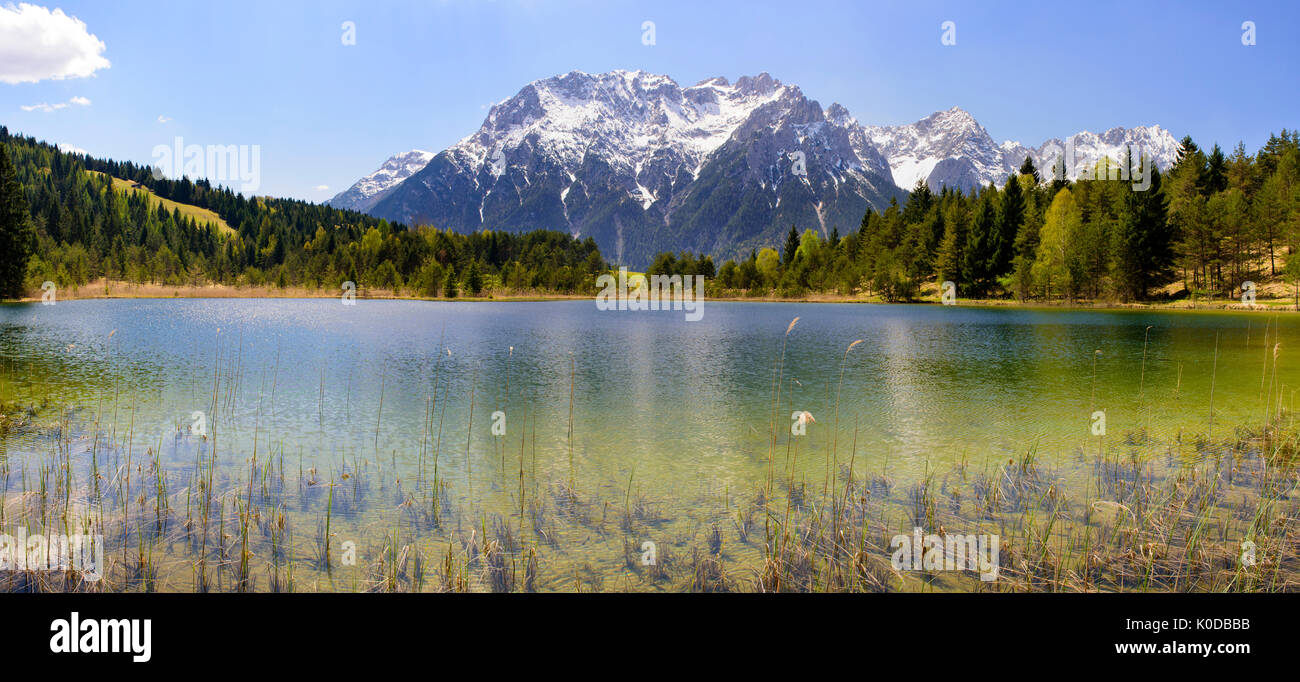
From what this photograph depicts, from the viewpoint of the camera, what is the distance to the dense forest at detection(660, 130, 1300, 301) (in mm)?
82562

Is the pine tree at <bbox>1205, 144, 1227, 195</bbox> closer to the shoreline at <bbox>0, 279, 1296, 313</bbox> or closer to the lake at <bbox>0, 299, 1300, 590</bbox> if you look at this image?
the shoreline at <bbox>0, 279, 1296, 313</bbox>

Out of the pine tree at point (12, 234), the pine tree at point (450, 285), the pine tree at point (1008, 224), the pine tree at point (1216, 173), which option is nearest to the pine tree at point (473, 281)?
the pine tree at point (450, 285)

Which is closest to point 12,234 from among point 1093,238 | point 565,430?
point 565,430

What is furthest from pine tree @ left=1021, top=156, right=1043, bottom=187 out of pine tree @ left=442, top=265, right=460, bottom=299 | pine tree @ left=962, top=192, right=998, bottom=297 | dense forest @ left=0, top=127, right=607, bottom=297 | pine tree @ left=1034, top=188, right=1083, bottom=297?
pine tree @ left=442, top=265, right=460, bottom=299

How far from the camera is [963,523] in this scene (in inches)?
380

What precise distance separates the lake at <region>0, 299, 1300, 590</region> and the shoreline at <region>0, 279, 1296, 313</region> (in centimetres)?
5966

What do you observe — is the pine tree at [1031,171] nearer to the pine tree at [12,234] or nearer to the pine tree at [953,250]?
the pine tree at [953,250]

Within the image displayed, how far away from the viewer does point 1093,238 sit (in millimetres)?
88812

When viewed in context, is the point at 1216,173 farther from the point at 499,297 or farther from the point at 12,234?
the point at 12,234

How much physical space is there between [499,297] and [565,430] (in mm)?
141378

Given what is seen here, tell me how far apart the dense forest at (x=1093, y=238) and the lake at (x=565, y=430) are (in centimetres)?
6437
